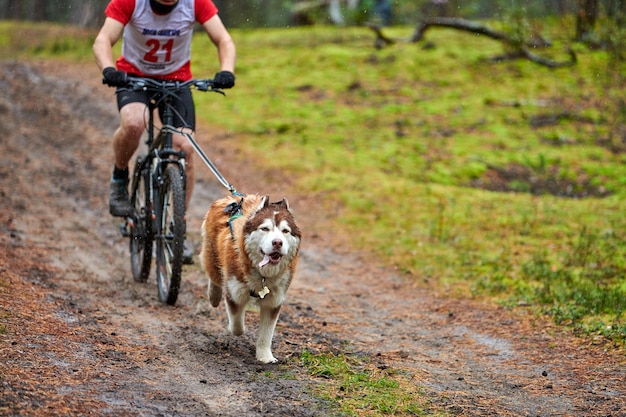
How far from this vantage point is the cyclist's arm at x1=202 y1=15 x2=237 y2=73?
6551 mm

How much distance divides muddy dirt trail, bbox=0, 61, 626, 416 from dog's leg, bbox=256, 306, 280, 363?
9 cm

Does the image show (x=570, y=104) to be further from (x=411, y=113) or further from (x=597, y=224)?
(x=597, y=224)

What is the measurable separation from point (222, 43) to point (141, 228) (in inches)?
77.3

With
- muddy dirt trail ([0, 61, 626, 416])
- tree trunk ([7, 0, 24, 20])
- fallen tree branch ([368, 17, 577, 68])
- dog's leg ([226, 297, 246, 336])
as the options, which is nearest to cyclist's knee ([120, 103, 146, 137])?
muddy dirt trail ([0, 61, 626, 416])

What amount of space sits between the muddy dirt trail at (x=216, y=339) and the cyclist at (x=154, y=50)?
1070 millimetres

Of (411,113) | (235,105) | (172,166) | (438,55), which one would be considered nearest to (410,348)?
(172,166)

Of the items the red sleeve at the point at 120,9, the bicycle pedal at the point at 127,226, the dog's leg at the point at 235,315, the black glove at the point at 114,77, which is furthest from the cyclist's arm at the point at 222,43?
the dog's leg at the point at 235,315

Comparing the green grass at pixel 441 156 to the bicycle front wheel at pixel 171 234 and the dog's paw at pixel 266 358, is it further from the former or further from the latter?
the bicycle front wheel at pixel 171 234

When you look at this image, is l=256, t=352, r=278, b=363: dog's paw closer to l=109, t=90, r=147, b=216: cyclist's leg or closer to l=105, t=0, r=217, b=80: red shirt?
l=109, t=90, r=147, b=216: cyclist's leg

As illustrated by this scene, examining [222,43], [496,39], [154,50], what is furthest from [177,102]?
[496,39]

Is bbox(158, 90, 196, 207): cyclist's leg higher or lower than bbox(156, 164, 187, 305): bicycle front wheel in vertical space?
higher

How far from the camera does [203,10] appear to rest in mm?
6609

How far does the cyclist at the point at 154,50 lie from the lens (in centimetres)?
628

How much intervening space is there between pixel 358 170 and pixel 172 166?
6.52 metres
